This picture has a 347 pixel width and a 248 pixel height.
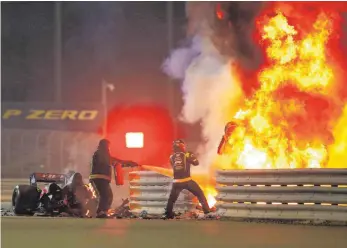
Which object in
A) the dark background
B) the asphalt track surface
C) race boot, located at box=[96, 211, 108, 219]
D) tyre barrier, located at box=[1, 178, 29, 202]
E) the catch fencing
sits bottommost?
the asphalt track surface

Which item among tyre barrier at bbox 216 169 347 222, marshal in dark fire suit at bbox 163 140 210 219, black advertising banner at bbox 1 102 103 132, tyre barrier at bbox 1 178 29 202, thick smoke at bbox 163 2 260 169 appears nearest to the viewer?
tyre barrier at bbox 216 169 347 222

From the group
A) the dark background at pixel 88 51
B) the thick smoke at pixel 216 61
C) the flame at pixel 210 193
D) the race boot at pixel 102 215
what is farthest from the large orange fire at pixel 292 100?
the dark background at pixel 88 51

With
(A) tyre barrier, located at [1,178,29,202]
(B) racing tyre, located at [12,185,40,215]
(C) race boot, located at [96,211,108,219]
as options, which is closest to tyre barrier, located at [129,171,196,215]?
(C) race boot, located at [96,211,108,219]

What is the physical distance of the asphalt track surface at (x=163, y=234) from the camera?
9.88 meters

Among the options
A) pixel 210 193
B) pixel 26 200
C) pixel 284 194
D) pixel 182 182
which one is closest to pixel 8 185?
pixel 26 200

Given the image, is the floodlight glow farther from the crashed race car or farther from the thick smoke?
the thick smoke

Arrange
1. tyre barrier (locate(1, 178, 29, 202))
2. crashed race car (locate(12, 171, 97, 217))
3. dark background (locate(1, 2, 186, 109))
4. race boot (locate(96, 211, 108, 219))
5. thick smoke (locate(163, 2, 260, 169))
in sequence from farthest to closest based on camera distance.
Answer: dark background (locate(1, 2, 186, 109)) < tyre barrier (locate(1, 178, 29, 202)) < thick smoke (locate(163, 2, 260, 169)) < crashed race car (locate(12, 171, 97, 217)) < race boot (locate(96, 211, 108, 219))

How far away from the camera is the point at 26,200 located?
15758mm

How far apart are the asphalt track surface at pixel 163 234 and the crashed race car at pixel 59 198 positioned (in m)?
1.56

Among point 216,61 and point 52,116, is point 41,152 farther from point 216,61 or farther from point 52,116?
point 216,61

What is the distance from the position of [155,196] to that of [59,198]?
206cm

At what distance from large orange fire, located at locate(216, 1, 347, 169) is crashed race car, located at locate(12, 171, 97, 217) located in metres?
3.17

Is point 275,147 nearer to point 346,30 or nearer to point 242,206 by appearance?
point 242,206

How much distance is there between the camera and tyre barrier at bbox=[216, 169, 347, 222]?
12.6 metres
